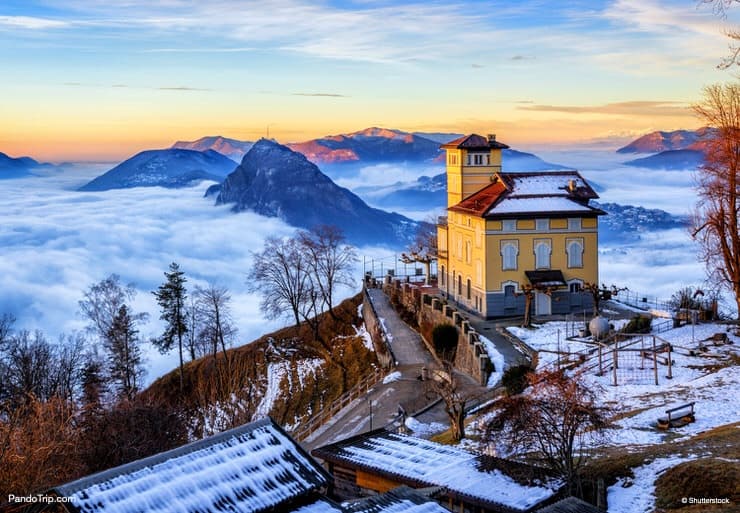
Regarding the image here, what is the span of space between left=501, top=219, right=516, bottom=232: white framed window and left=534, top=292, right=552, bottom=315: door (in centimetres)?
376

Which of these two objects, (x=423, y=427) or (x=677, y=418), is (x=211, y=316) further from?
(x=677, y=418)

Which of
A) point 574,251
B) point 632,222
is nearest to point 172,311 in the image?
point 574,251

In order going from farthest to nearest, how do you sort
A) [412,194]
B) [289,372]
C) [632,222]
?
[412,194], [632,222], [289,372]

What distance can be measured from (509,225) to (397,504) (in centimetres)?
3157

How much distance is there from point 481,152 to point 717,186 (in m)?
19.0

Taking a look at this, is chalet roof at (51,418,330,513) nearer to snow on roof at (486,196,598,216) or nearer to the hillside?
the hillside

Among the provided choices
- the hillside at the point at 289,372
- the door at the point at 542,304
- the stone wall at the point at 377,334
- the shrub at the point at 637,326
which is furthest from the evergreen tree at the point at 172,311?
the shrub at the point at 637,326

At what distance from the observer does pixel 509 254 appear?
45.8 m

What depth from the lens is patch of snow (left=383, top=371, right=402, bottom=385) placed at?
4059 cm

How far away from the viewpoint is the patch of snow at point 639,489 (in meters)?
17.6

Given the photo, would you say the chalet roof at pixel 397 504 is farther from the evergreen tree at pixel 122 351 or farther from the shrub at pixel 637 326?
the evergreen tree at pixel 122 351

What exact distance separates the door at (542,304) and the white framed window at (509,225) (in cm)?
376

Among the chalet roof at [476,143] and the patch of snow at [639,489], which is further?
the chalet roof at [476,143]

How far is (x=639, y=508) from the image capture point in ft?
57.2
